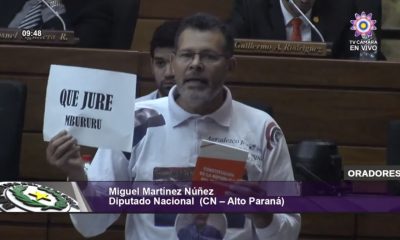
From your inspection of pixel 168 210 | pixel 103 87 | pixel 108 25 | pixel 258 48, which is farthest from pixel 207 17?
pixel 108 25

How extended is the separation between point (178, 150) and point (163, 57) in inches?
37.2

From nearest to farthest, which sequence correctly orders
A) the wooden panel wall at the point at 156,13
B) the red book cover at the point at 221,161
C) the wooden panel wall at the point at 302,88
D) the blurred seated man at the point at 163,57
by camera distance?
1. the red book cover at the point at 221,161
2. the blurred seated man at the point at 163,57
3. the wooden panel wall at the point at 302,88
4. the wooden panel wall at the point at 156,13

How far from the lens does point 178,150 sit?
3.79 m

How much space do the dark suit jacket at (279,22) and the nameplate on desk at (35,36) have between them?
3.00ft

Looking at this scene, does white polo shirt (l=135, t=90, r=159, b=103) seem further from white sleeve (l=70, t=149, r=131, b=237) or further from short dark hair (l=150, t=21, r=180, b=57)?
white sleeve (l=70, t=149, r=131, b=237)

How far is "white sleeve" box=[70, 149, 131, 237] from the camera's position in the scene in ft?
12.3

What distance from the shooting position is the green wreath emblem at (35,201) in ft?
12.8

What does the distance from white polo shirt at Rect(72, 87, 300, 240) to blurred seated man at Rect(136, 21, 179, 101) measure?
2.42ft

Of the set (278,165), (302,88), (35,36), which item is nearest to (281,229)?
(278,165)

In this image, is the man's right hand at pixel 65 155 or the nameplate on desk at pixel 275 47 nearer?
the man's right hand at pixel 65 155

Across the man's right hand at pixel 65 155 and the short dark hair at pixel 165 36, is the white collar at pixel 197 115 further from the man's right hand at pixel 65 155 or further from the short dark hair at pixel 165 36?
→ the short dark hair at pixel 165 36

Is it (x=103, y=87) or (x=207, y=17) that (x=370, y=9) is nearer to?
(x=207, y=17)

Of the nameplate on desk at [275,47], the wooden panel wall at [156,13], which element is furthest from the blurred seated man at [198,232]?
the wooden panel wall at [156,13]

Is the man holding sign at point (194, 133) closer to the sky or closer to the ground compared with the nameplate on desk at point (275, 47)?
closer to the ground
